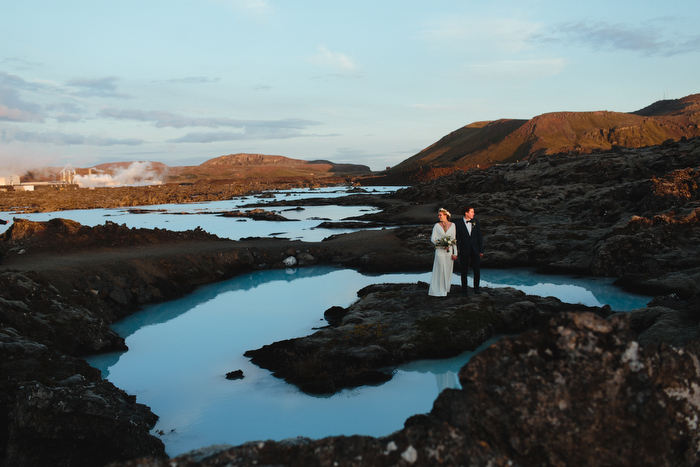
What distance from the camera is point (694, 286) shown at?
49.7 ft

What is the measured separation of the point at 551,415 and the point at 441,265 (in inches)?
374

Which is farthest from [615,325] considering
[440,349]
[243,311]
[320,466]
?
[243,311]

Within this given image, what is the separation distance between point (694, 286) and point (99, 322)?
61.0 feet

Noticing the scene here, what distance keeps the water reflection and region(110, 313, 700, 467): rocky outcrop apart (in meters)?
4.16

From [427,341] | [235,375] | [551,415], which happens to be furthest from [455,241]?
[551,415]

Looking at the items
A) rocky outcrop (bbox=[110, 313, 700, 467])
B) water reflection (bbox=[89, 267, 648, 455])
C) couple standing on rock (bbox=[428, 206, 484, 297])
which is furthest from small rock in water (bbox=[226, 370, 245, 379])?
rocky outcrop (bbox=[110, 313, 700, 467])

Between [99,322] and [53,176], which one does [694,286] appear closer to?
[99,322]

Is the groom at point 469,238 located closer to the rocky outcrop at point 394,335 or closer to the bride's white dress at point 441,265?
the bride's white dress at point 441,265

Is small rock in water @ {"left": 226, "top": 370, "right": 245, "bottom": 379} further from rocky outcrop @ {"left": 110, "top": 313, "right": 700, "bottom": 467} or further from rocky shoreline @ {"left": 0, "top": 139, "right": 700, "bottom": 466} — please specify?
rocky outcrop @ {"left": 110, "top": 313, "right": 700, "bottom": 467}

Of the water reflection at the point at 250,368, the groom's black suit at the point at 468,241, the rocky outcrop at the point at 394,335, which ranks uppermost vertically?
the groom's black suit at the point at 468,241

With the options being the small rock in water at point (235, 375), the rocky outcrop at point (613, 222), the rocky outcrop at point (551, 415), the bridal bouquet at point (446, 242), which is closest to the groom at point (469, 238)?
the bridal bouquet at point (446, 242)

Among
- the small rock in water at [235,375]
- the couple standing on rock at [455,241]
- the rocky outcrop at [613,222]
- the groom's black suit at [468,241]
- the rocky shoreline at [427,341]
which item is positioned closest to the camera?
the rocky shoreline at [427,341]

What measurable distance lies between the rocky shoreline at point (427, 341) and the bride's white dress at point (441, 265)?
25.0 inches

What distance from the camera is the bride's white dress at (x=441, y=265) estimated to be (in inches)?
517
